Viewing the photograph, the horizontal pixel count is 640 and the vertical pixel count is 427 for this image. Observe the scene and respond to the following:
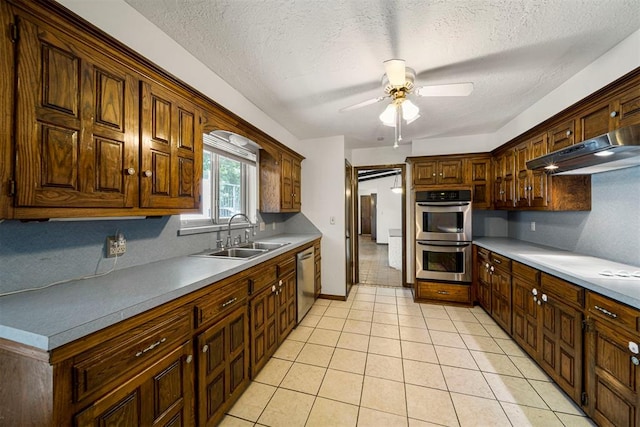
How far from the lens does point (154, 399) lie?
1.10m

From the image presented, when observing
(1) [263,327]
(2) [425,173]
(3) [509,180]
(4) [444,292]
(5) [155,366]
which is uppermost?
(2) [425,173]

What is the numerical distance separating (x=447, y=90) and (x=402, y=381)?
228 centimetres

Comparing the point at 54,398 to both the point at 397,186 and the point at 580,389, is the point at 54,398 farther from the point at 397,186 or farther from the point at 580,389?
the point at 397,186

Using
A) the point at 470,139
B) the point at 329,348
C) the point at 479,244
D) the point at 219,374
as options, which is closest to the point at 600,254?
the point at 479,244

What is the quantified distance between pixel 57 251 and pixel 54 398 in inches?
30.7

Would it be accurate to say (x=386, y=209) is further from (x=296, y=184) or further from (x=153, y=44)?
(x=153, y=44)

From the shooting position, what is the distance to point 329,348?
93.7 inches

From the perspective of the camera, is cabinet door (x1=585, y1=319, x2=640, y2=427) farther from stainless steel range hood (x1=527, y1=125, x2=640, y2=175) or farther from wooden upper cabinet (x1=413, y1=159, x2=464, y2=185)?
wooden upper cabinet (x1=413, y1=159, x2=464, y2=185)

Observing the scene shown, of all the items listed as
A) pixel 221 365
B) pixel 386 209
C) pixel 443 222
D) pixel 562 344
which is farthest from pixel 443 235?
pixel 386 209

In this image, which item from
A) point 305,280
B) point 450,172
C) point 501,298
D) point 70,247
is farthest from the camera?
point 450,172

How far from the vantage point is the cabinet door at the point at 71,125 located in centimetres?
93

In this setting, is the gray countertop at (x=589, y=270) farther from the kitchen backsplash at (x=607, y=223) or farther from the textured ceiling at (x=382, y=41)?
the textured ceiling at (x=382, y=41)

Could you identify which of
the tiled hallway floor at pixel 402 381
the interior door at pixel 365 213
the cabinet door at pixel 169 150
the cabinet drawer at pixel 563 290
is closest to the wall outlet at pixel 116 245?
the cabinet door at pixel 169 150

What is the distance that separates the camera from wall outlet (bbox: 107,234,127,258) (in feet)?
4.75
